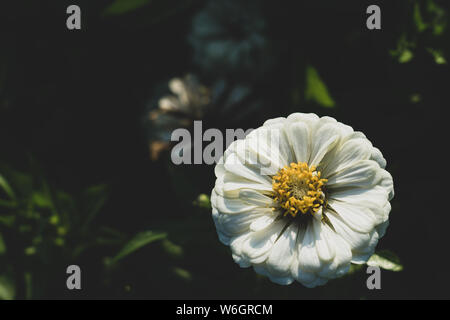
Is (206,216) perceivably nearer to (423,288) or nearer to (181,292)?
(181,292)

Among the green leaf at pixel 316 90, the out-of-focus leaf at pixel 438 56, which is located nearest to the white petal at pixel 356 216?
the green leaf at pixel 316 90

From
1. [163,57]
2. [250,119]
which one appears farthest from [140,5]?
[250,119]

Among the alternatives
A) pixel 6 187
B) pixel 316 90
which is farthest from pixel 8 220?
pixel 316 90

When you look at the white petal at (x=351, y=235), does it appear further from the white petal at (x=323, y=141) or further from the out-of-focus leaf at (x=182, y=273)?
the out-of-focus leaf at (x=182, y=273)

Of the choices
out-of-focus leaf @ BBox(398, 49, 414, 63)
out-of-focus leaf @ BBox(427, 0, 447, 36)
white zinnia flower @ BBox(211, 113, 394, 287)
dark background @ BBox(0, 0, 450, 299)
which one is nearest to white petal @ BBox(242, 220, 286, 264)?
white zinnia flower @ BBox(211, 113, 394, 287)

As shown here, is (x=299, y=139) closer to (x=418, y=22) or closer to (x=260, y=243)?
(x=260, y=243)

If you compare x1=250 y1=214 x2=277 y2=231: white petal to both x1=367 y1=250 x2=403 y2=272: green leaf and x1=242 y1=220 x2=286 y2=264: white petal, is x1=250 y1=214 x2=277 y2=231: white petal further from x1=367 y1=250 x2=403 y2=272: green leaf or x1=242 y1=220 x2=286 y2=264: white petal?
x1=367 y1=250 x2=403 y2=272: green leaf
